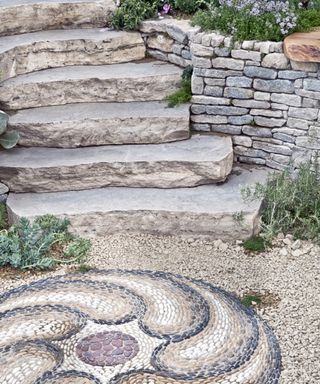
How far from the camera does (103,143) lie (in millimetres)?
5520

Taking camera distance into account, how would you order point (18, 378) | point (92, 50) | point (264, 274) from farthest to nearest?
point (92, 50) < point (264, 274) < point (18, 378)

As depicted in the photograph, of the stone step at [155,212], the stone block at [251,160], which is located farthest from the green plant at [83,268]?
the stone block at [251,160]

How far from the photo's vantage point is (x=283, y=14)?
5359mm

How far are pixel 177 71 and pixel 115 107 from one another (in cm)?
69

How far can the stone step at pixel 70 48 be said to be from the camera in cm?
593

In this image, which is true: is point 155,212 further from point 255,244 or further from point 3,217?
point 3,217

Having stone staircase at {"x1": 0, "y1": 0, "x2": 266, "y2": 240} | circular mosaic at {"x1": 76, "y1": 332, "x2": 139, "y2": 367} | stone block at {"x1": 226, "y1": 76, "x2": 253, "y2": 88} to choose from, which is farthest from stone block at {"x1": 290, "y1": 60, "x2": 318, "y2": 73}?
circular mosaic at {"x1": 76, "y1": 332, "x2": 139, "y2": 367}

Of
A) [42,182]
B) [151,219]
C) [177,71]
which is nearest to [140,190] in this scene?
[151,219]

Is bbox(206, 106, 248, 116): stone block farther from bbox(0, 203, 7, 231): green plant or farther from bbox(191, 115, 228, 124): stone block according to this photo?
bbox(0, 203, 7, 231): green plant

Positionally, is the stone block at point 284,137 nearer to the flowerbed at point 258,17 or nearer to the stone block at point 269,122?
the stone block at point 269,122

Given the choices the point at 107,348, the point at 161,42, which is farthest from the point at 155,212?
the point at 161,42

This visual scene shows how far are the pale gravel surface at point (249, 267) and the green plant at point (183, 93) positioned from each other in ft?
4.42

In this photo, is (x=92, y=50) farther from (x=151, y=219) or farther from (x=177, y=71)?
(x=151, y=219)

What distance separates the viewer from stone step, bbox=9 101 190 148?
5.42 m
